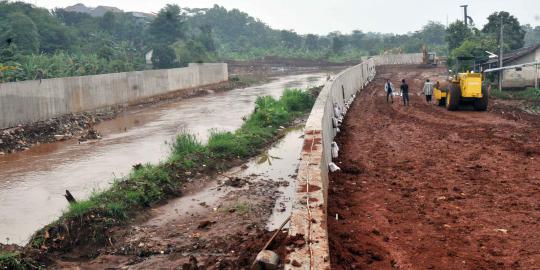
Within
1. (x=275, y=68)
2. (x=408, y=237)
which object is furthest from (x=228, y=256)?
(x=275, y=68)

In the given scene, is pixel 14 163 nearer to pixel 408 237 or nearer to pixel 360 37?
pixel 408 237

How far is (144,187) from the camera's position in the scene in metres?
11.5

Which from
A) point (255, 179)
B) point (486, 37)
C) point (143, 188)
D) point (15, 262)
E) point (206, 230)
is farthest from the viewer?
point (486, 37)

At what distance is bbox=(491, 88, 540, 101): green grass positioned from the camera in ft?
83.9

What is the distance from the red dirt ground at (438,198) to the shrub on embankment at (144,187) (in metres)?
3.22

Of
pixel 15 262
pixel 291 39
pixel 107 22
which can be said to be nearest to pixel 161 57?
pixel 107 22

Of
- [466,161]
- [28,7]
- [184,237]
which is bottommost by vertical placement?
[184,237]

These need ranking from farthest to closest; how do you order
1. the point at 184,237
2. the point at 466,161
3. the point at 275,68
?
the point at 275,68 → the point at 466,161 → the point at 184,237

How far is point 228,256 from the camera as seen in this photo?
756 centimetres

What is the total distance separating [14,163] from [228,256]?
12.2 metres

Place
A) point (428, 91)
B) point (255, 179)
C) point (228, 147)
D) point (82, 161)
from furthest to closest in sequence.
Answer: point (428, 91), point (82, 161), point (228, 147), point (255, 179)

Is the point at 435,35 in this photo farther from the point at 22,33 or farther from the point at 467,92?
the point at 467,92

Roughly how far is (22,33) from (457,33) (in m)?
40.9

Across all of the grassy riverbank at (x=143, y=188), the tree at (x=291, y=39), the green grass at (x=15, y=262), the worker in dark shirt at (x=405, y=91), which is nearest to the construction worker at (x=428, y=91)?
the worker in dark shirt at (x=405, y=91)
